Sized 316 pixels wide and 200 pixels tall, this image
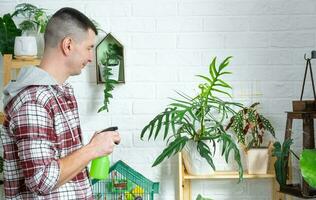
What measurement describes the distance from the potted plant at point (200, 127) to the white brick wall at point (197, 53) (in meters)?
0.12

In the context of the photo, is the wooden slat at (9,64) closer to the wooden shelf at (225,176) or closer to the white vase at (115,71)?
the white vase at (115,71)

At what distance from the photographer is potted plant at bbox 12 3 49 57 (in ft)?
8.37

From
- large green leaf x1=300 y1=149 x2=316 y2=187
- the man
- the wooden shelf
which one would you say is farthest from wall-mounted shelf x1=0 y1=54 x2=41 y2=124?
large green leaf x1=300 y1=149 x2=316 y2=187

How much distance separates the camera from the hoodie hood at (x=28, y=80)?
153cm

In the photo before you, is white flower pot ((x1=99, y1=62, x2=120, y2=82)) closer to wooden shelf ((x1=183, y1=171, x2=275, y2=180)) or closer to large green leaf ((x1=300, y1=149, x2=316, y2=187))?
wooden shelf ((x1=183, y1=171, x2=275, y2=180))

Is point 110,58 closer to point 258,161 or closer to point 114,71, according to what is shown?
point 114,71

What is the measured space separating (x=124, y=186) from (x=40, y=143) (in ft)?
3.87

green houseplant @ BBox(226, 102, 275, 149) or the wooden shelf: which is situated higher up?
green houseplant @ BBox(226, 102, 275, 149)

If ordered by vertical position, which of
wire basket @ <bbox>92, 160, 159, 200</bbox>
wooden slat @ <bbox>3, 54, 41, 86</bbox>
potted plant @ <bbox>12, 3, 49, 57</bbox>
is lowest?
wire basket @ <bbox>92, 160, 159, 200</bbox>

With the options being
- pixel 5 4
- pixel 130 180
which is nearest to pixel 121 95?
pixel 130 180

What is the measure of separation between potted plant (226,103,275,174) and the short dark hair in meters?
1.13

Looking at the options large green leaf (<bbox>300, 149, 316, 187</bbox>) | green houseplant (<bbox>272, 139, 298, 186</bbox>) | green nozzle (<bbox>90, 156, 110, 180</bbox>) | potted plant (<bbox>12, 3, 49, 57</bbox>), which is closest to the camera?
green nozzle (<bbox>90, 156, 110, 180</bbox>)

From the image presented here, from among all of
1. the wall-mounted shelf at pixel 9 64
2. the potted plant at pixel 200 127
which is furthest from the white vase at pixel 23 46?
the potted plant at pixel 200 127

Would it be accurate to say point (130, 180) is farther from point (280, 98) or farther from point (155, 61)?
point (280, 98)
